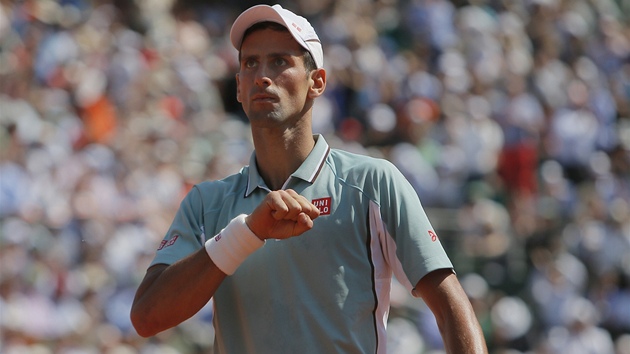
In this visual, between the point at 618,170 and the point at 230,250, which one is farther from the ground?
the point at 230,250

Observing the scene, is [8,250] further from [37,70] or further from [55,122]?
[37,70]

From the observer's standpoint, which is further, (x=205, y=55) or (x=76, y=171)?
(x=205, y=55)

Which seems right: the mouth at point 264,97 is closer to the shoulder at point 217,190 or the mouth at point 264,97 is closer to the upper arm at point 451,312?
the shoulder at point 217,190

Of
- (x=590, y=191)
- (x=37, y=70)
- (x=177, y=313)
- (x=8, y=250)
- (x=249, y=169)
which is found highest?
(x=249, y=169)

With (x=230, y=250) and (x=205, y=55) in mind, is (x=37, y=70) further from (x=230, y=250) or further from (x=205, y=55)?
(x=230, y=250)

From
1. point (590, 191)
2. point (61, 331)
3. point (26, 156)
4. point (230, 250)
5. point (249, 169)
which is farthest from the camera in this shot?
point (590, 191)

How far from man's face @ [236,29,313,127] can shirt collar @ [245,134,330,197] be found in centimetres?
13

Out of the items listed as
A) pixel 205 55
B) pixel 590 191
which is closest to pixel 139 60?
pixel 205 55

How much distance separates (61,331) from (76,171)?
2.06 metres

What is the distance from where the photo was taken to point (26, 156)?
12992 mm

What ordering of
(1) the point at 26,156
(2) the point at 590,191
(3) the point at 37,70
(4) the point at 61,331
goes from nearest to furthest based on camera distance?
(4) the point at 61,331
(1) the point at 26,156
(3) the point at 37,70
(2) the point at 590,191

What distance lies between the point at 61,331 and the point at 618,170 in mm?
8323

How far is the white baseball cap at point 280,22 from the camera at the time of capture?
4.19 meters

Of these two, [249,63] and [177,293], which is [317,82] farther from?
[177,293]
